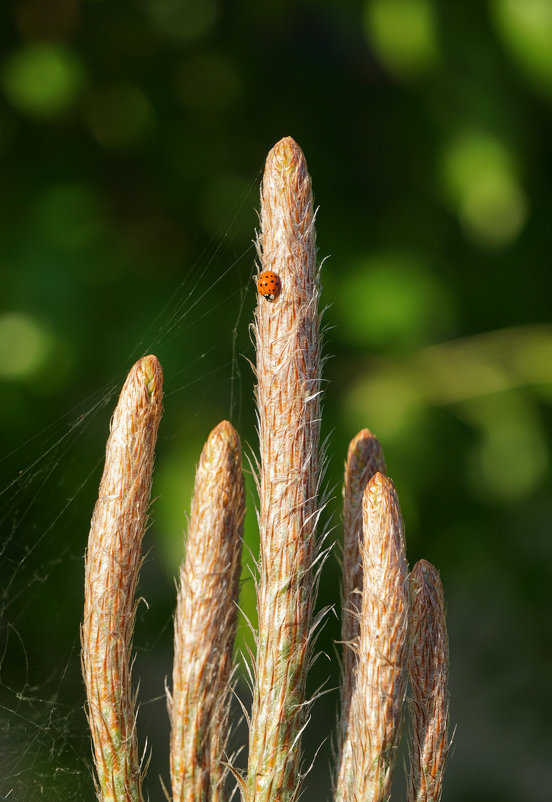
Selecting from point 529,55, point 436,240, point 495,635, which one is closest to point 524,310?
point 436,240

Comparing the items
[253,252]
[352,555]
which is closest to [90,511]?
[253,252]

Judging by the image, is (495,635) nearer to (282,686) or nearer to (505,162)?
(505,162)

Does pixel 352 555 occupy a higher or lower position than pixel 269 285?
lower

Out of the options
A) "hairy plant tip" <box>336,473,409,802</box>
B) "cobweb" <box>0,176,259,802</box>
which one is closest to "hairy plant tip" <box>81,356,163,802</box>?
"hairy plant tip" <box>336,473,409,802</box>

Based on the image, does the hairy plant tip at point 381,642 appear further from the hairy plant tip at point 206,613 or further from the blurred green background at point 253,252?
the blurred green background at point 253,252

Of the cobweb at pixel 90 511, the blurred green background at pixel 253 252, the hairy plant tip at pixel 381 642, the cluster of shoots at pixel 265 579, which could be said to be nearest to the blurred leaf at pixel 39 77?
the blurred green background at pixel 253 252

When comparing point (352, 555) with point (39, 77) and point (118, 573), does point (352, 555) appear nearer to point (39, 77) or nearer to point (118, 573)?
point (118, 573)
